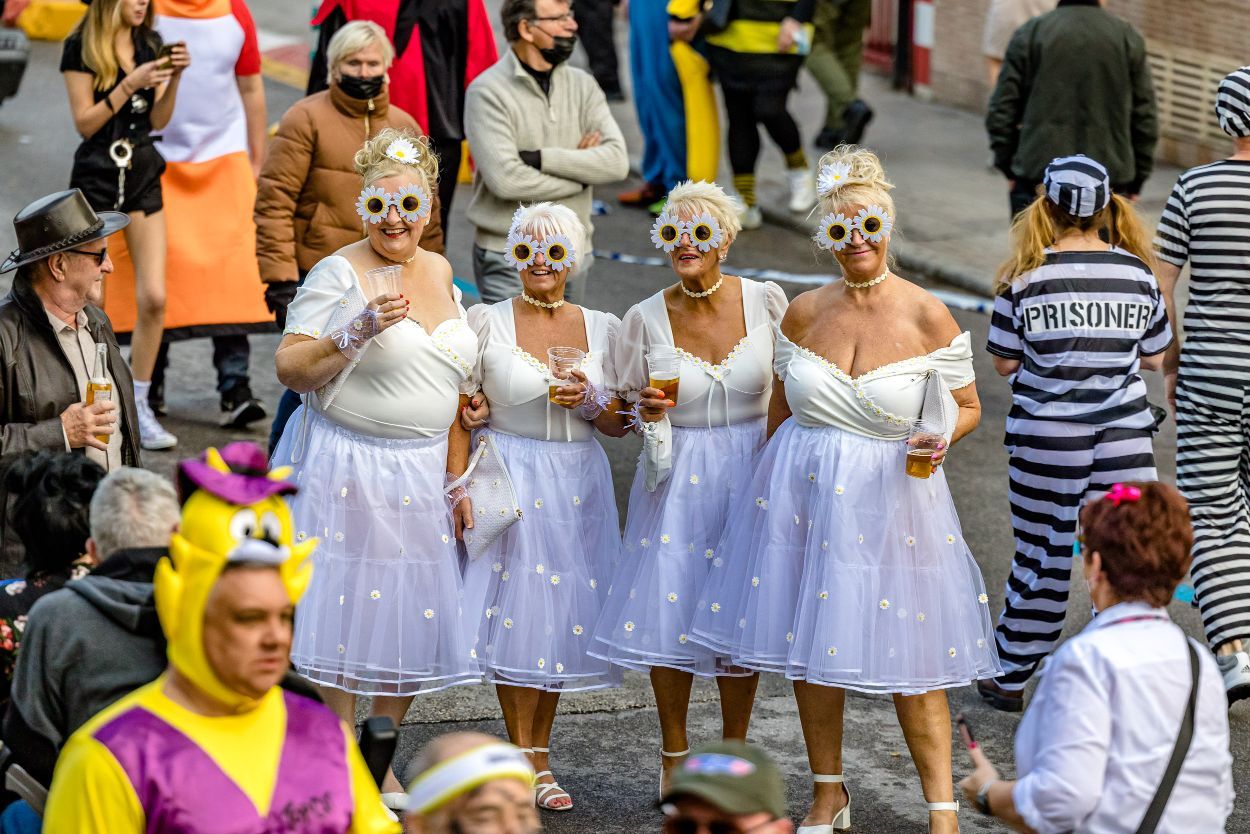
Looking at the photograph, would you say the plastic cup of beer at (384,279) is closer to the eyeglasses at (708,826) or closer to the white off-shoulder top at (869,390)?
the white off-shoulder top at (869,390)

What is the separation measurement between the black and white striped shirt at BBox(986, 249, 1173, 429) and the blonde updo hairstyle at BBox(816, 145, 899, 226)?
73cm

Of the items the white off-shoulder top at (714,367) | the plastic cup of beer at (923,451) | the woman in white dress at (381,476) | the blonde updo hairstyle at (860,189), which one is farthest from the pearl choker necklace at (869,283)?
the woman in white dress at (381,476)

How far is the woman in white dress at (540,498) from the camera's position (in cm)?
596

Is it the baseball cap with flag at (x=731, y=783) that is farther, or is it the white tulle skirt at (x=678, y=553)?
the white tulle skirt at (x=678, y=553)

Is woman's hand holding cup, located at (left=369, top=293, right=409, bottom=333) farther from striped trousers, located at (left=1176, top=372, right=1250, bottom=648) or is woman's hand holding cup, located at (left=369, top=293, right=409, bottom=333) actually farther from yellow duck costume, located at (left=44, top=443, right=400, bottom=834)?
striped trousers, located at (left=1176, top=372, right=1250, bottom=648)

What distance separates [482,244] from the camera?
8.05m

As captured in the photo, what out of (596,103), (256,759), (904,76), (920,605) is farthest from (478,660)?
(904,76)

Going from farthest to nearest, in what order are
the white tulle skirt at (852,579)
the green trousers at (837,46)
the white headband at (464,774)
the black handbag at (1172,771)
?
the green trousers at (837,46), the white tulle skirt at (852,579), the black handbag at (1172,771), the white headband at (464,774)

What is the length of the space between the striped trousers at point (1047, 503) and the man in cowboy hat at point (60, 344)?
3109mm

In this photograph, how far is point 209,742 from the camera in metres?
3.48

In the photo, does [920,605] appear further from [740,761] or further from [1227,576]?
[740,761]

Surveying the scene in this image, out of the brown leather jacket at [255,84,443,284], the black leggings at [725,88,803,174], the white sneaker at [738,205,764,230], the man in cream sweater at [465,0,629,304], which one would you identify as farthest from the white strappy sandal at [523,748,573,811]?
the white sneaker at [738,205,764,230]

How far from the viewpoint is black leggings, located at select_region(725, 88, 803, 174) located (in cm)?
1227

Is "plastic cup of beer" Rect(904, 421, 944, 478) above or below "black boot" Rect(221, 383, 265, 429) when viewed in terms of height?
above
